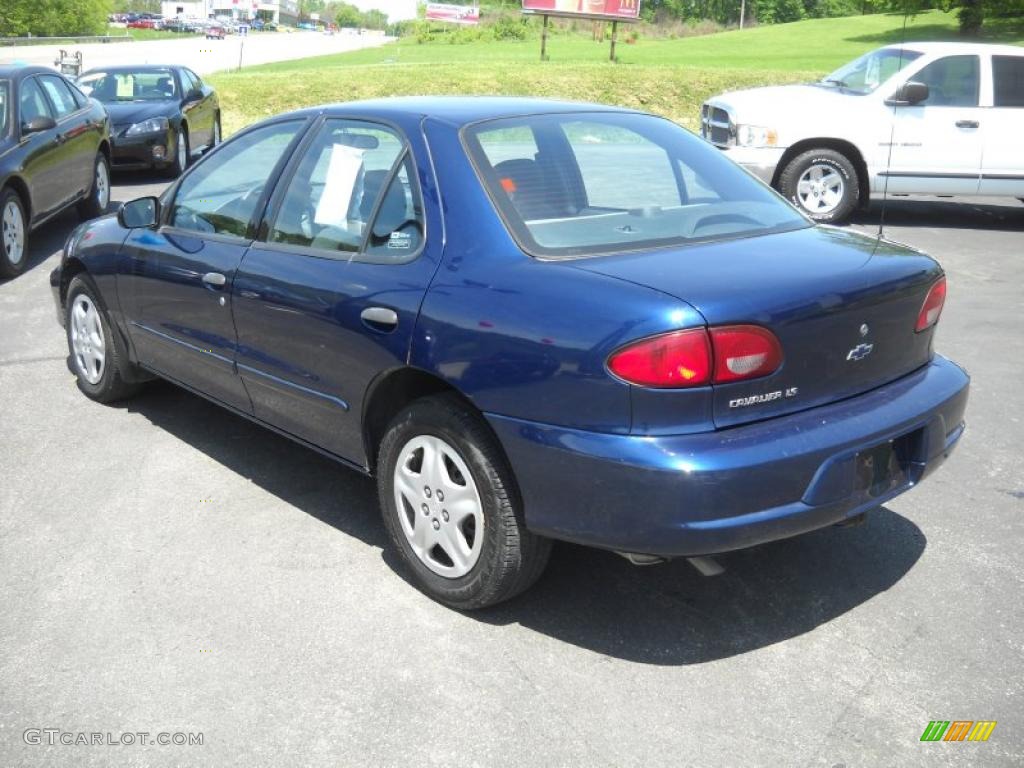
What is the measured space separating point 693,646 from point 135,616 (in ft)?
6.07

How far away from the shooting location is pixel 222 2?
15175cm

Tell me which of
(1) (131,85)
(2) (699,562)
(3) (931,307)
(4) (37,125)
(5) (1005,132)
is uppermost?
(1) (131,85)

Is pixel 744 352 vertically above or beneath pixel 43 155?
beneath

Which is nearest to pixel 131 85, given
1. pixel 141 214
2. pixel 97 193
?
pixel 97 193

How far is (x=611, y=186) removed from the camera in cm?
438

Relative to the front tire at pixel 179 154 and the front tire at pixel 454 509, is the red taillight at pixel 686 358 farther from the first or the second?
the front tire at pixel 179 154

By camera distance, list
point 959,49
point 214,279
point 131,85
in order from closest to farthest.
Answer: point 214,279
point 959,49
point 131,85

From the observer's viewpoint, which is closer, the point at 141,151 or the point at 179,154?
the point at 141,151

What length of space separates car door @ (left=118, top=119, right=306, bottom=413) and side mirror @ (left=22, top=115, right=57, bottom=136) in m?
4.97

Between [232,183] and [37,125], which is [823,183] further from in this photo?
[232,183]

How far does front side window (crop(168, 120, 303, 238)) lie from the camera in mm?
4820

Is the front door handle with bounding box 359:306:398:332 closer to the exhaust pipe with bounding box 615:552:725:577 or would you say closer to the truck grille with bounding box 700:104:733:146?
the exhaust pipe with bounding box 615:552:725:577

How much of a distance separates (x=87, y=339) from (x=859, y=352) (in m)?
4.18

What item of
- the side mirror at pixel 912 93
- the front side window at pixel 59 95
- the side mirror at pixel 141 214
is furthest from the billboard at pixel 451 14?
the side mirror at pixel 141 214
